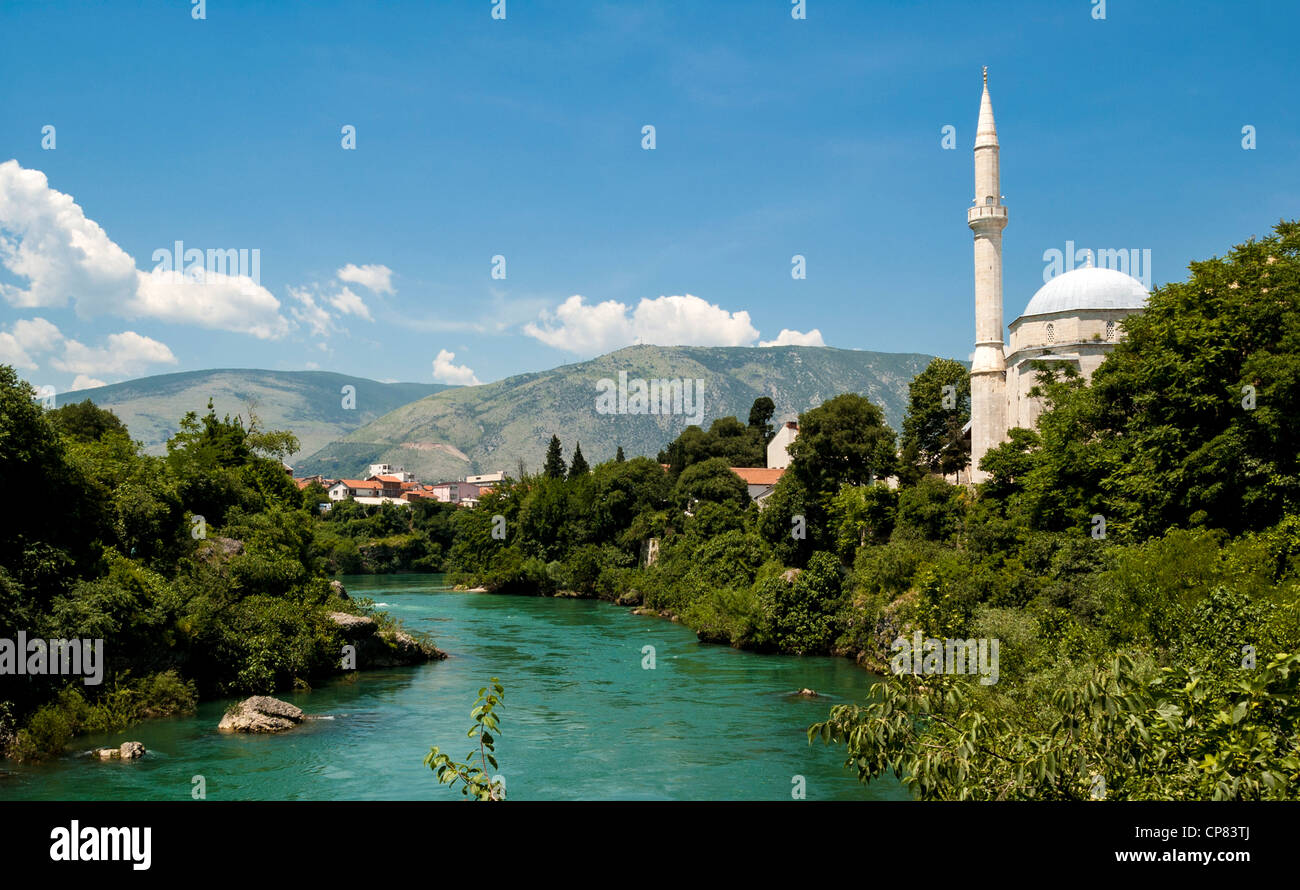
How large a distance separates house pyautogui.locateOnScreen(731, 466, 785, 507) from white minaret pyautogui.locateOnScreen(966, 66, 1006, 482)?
76.3 ft

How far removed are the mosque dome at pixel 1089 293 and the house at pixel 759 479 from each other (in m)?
26.2

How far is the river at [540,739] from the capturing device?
59.3 feet

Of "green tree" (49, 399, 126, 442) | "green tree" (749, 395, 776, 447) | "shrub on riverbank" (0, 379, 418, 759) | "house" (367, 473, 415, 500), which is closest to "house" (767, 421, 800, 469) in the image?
"green tree" (749, 395, 776, 447)

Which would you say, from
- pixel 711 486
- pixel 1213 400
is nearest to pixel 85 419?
pixel 711 486

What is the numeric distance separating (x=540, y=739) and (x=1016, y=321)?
29.4 meters

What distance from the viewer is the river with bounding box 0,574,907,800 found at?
1808 cm

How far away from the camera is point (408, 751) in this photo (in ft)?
68.3

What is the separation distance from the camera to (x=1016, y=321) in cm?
4197

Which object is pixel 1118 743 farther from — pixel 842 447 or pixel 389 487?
pixel 389 487

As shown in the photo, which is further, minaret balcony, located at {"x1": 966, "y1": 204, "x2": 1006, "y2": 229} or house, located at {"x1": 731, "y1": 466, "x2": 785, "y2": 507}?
house, located at {"x1": 731, "y1": 466, "x2": 785, "y2": 507}

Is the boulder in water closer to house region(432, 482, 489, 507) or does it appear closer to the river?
the river

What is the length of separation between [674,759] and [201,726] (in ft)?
37.3
